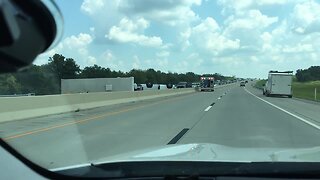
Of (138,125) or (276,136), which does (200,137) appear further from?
(138,125)

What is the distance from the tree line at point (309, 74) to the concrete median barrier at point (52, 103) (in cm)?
15039

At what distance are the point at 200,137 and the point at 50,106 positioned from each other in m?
11.2

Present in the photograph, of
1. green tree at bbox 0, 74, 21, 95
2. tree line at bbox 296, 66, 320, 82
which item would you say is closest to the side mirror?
green tree at bbox 0, 74, 21, 95

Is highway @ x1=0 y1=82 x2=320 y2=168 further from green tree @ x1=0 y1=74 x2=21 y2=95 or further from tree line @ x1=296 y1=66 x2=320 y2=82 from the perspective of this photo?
tree line @ x1=296 y1=66 x2=320 y2=82

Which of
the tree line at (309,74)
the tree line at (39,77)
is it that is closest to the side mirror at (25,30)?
the tree line at (39,77)

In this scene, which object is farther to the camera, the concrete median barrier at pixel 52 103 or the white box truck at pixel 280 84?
the white box truck at pixel 280 84

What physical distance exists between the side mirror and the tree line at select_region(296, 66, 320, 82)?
18241 centimetres

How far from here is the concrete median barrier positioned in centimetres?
2000

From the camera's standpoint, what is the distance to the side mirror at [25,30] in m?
2.28

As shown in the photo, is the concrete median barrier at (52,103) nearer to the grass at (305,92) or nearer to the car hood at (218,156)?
the car hood at (218,156)

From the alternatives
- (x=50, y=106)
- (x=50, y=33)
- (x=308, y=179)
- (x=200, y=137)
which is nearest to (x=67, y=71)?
(x=50, y=33)

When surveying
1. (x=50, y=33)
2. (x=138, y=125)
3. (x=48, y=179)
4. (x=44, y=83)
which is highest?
(x=50, y=33)

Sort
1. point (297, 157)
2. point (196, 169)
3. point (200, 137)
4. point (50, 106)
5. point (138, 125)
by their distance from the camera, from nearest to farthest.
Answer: point (196, 169)
point (297, 157)
point (200, 137)
point (138, 125)
point (50, 106)

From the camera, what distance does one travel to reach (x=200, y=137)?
14.5m
